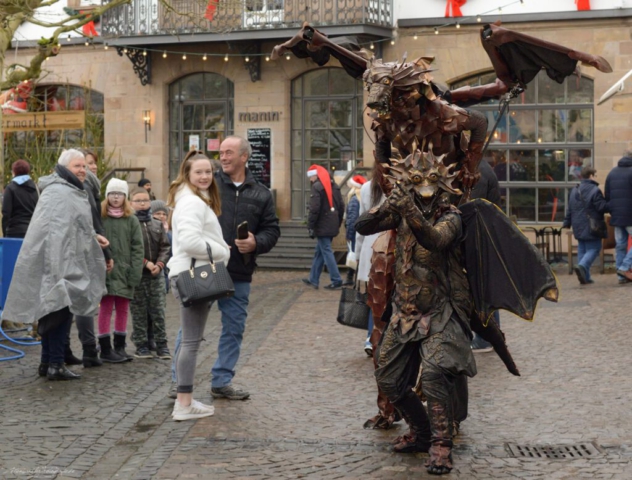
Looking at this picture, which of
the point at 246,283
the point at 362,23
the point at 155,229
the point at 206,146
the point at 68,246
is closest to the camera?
the point at 246,283

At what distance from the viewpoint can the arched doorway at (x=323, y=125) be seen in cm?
2389

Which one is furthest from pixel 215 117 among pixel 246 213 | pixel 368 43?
pixel 246 213

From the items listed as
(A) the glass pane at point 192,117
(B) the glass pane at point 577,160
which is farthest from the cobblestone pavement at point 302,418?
(A) the glass pane at point 192,117

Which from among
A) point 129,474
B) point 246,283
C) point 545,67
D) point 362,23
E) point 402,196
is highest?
point 362,23

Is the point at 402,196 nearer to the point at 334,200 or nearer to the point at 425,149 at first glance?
the point at 425,149

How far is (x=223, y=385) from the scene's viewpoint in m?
8.10

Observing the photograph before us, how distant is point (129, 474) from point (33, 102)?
21580 millimetres

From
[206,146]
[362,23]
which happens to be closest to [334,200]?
[362,23]

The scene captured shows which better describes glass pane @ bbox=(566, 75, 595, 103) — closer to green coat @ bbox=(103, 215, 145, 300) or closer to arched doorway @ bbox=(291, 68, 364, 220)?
arched doorway @ bbox=(291, 68, 364, 220)

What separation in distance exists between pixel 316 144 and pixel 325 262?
786 centimetres

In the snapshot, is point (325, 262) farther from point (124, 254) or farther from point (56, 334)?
point (56, 334)

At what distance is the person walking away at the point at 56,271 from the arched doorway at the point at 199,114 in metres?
15.8

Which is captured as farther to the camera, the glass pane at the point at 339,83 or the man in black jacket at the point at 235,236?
the glass pane at the point at 339,83

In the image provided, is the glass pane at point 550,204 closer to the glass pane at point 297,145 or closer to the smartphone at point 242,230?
the glass pane at point 297,145
